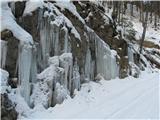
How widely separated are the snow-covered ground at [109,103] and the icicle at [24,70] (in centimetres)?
67

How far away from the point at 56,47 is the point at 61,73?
1279mm

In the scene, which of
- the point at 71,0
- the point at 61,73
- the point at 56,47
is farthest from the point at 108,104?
the point at 71,0

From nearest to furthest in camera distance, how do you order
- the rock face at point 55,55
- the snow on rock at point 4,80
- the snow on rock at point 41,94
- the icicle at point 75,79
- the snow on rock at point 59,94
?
1. the snow on rock at point 4,80
2. the rock face at point 55,55
3. the snow on rock at point 41,94
4. the snow on rock at point 59,94
5. the icicle at point 75,79

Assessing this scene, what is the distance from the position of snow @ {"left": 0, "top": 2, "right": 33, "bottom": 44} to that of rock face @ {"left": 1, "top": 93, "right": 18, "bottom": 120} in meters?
2.22

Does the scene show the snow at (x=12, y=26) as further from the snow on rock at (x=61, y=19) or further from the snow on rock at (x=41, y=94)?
the snow on rock at (x=61, y=19)

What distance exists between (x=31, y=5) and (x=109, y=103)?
4965 mm

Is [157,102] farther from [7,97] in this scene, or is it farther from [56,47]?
[7,97]

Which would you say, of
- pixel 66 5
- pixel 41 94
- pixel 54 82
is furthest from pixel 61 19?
pixel 41 94

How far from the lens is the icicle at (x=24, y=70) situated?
10.8 m

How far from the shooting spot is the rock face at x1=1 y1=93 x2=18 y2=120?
9461 mm

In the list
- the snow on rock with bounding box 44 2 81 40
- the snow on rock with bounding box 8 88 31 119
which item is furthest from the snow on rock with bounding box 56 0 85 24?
the snow on rock with bounding box 8 88 31 119

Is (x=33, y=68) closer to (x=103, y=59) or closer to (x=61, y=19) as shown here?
(x=61, y=19)

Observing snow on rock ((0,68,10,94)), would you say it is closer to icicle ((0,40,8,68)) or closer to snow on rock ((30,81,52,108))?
icicle ((0,40,8,68))

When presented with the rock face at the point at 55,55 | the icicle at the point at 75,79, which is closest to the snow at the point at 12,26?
the rock face at the point at 55,55
